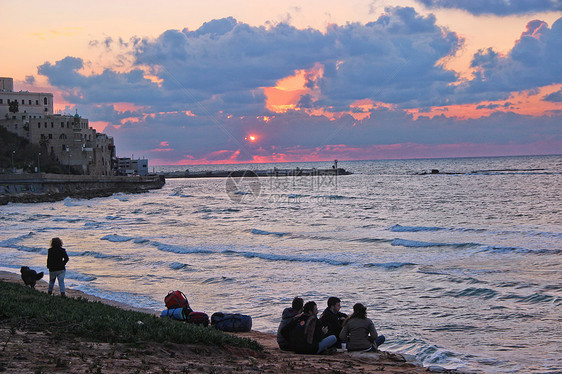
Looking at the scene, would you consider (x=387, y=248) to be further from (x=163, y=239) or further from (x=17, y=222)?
(x=17, y=222)

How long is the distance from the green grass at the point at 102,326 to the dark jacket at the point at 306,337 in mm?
921

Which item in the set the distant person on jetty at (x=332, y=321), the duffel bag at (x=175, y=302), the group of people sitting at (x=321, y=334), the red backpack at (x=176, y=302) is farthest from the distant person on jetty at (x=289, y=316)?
the duffel bag at (x=175, y=302)

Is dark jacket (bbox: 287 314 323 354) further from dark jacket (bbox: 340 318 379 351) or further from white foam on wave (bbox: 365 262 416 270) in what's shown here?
white foam on wave (bbox: 365 262 416 270)

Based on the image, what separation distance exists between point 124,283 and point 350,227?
71.9ft

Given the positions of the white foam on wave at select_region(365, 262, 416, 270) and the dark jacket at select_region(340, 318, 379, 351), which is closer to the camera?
the dark jacket at select_region(340, 318, 379, 351)

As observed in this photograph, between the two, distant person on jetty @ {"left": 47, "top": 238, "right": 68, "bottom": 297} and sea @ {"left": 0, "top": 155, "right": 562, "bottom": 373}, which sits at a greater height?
distant person on jetty @ {"left": 47, "top": 238, "right": 68, "bottom": 297}

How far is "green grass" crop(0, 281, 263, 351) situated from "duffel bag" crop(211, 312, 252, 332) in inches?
92.8

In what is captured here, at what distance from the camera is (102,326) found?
970 centimetres

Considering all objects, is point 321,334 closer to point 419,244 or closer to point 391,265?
Result: point 391,265

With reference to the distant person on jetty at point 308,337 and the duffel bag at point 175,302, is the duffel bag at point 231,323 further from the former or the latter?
the distant person on jetty at point 308,337

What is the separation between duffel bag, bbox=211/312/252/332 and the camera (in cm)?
1333

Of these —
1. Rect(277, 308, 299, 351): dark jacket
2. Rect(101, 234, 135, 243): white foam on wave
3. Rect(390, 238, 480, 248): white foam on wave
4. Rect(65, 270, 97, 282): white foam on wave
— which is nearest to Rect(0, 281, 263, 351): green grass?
Rect(277, 308, 299, 351): dark jacket

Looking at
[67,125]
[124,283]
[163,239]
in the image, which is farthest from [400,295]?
[67,125]

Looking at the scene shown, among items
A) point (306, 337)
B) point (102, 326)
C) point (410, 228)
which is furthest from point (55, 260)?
point (410, 228)
